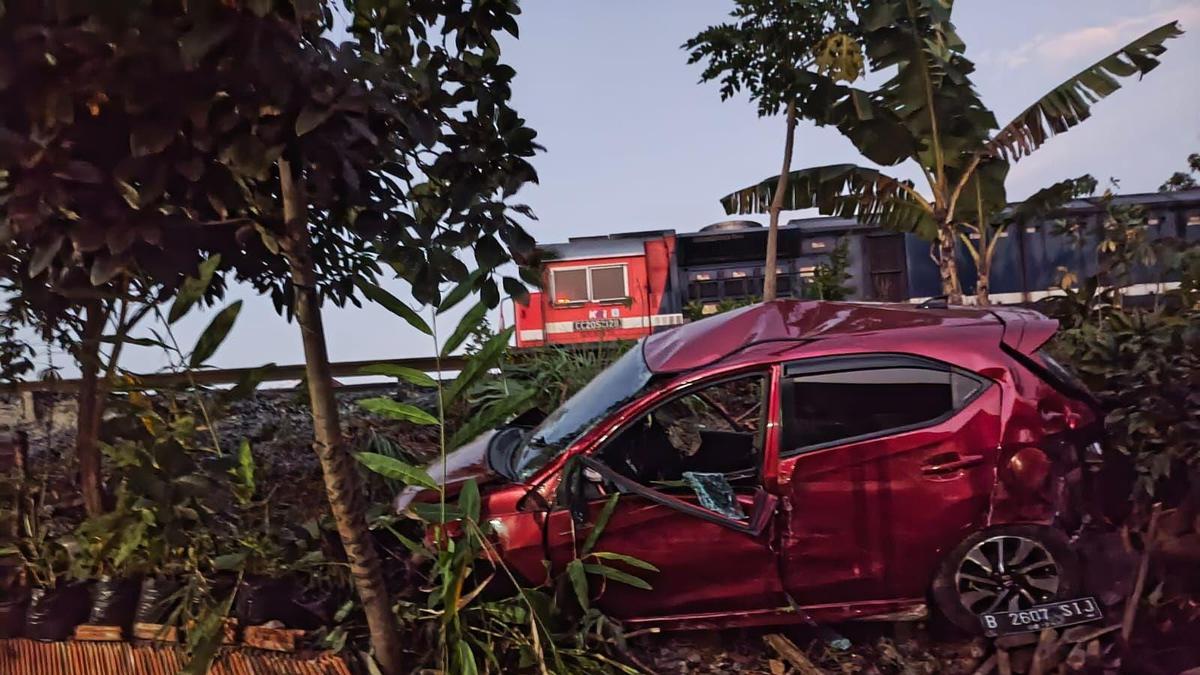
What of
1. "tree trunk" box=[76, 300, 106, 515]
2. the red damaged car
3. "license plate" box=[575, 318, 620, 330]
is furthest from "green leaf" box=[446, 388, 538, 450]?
"license plate" box=[575, 318, 620, 330]

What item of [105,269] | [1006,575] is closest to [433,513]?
[105,269]

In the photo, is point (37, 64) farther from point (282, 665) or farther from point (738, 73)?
point (738, 73)

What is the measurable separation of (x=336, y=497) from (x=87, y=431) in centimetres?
207

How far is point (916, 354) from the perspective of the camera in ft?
11.4

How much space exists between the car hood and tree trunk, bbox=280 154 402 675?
1.71 feet

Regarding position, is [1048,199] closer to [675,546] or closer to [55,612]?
[675,546]

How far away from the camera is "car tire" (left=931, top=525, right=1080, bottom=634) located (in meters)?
3.28

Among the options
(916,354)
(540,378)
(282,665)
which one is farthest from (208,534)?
(540,378)

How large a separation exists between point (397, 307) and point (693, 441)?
219 cm

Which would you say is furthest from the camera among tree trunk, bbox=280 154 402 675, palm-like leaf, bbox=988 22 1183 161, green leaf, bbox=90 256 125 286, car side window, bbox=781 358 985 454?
palm-like leaf, bbox=988 22 1183 161

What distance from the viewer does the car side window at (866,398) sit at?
341 centimetres

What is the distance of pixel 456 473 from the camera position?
3.51m

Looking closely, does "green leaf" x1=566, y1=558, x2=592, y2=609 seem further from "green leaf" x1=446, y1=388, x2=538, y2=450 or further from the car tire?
the car tire

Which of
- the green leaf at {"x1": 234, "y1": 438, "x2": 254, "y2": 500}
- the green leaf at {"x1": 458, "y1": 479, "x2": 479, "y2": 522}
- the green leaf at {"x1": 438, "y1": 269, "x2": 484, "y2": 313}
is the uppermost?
the green leaf at {"x1": 438, "y1": 269, "x2": 484, "y2": 313}
